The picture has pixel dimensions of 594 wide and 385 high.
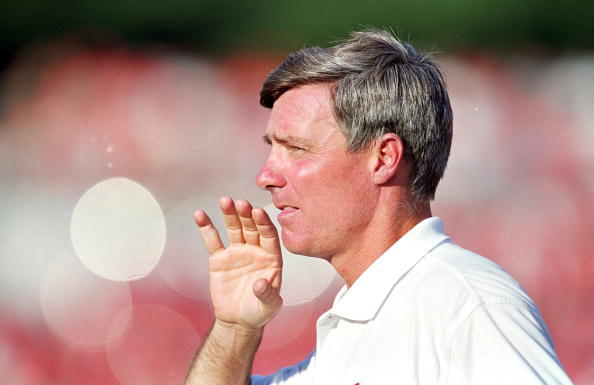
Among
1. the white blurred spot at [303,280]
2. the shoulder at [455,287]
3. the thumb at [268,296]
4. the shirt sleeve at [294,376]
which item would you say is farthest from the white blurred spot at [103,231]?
the shoulder at [455,287]

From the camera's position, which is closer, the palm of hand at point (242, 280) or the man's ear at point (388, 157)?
the man's ear at point (388, 157)

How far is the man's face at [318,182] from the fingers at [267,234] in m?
0.09

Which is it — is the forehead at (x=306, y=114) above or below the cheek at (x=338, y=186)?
above

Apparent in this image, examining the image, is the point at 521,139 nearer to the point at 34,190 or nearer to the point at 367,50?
the point at 34,190

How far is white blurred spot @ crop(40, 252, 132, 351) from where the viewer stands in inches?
192

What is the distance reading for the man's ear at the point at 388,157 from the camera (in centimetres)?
160

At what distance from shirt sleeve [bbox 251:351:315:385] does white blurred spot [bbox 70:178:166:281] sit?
3244 mm

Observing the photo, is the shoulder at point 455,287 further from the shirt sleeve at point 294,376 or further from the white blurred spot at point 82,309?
the white blurred spot at point 82,309

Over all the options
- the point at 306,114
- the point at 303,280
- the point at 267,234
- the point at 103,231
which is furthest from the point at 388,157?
the point at 103,231

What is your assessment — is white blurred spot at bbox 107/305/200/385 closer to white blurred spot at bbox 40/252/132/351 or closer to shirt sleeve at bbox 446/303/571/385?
white blurred spot at bbox 40/252/132/351

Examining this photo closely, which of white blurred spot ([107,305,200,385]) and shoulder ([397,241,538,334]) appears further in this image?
white blurred spot ([107,305,200,385])

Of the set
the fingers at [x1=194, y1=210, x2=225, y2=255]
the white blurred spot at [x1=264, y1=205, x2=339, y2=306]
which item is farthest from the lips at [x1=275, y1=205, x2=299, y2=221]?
the white blurred spot at [x1=264, y1=205, x2=339, y2=306]

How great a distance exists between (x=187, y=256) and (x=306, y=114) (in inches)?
136

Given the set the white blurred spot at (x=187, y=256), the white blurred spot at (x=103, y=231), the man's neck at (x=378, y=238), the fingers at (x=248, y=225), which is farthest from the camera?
the white blurred spot at (x=103, y=231)
